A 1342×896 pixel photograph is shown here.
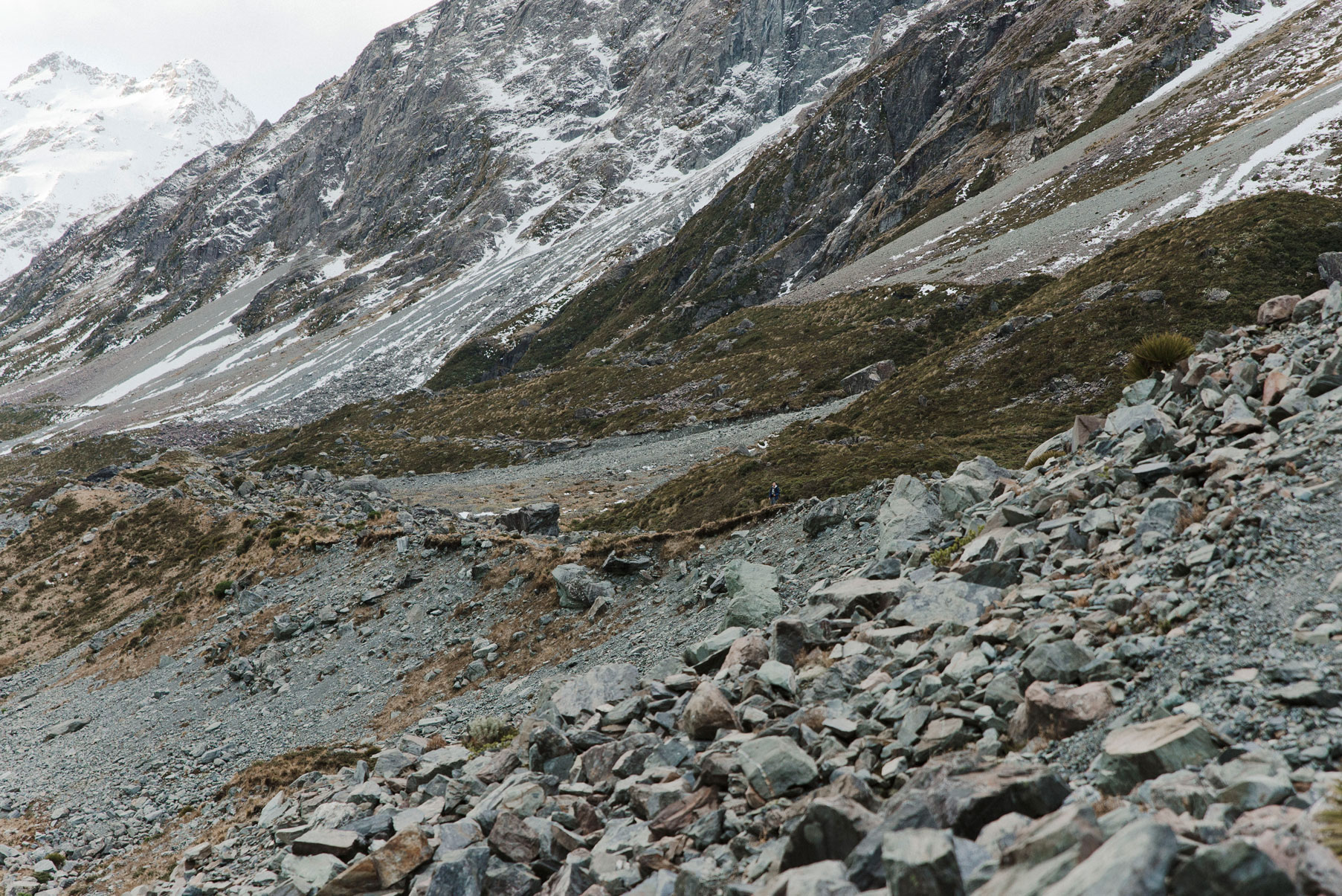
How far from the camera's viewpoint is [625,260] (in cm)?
19938

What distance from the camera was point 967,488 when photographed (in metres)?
17.0

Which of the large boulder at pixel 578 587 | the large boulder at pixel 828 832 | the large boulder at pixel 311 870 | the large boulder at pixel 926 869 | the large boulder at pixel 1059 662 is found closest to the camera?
the large boulder at pixel 926 869

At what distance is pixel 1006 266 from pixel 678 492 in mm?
61640

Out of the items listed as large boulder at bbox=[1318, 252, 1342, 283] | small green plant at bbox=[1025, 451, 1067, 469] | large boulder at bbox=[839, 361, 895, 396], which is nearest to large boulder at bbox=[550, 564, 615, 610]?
small green plant at bbox=[1025, 451, 1067, 469]

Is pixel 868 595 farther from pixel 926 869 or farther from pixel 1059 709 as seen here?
pixel 926 869

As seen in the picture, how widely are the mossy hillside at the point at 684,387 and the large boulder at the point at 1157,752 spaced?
70560 millimetres

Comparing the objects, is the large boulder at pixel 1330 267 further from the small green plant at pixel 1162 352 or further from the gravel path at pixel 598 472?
the small green plant at pixel 1162 352

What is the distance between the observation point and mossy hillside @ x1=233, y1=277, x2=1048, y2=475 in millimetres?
81312

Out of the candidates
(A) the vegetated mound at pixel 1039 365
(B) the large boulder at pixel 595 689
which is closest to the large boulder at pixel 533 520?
(A) the vegetated mound at pixel 1039 365

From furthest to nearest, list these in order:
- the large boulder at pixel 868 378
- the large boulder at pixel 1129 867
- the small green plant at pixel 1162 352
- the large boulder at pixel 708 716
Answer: the large boulder at pixel 868 378 → the small green plant at pixel 1162 352 → the large boulder at pixel 708 716 → the large boulder at pixel 1129 867

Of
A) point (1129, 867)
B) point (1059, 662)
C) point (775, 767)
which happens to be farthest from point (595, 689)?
point (1129, 867)

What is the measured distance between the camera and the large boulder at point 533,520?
38.2 metres

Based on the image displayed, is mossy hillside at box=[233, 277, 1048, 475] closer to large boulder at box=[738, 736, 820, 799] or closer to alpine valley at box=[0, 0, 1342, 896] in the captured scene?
alpine valley at box=[0, 0, 1342, 896]

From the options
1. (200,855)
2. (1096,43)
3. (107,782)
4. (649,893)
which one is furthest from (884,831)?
(1096,43)
